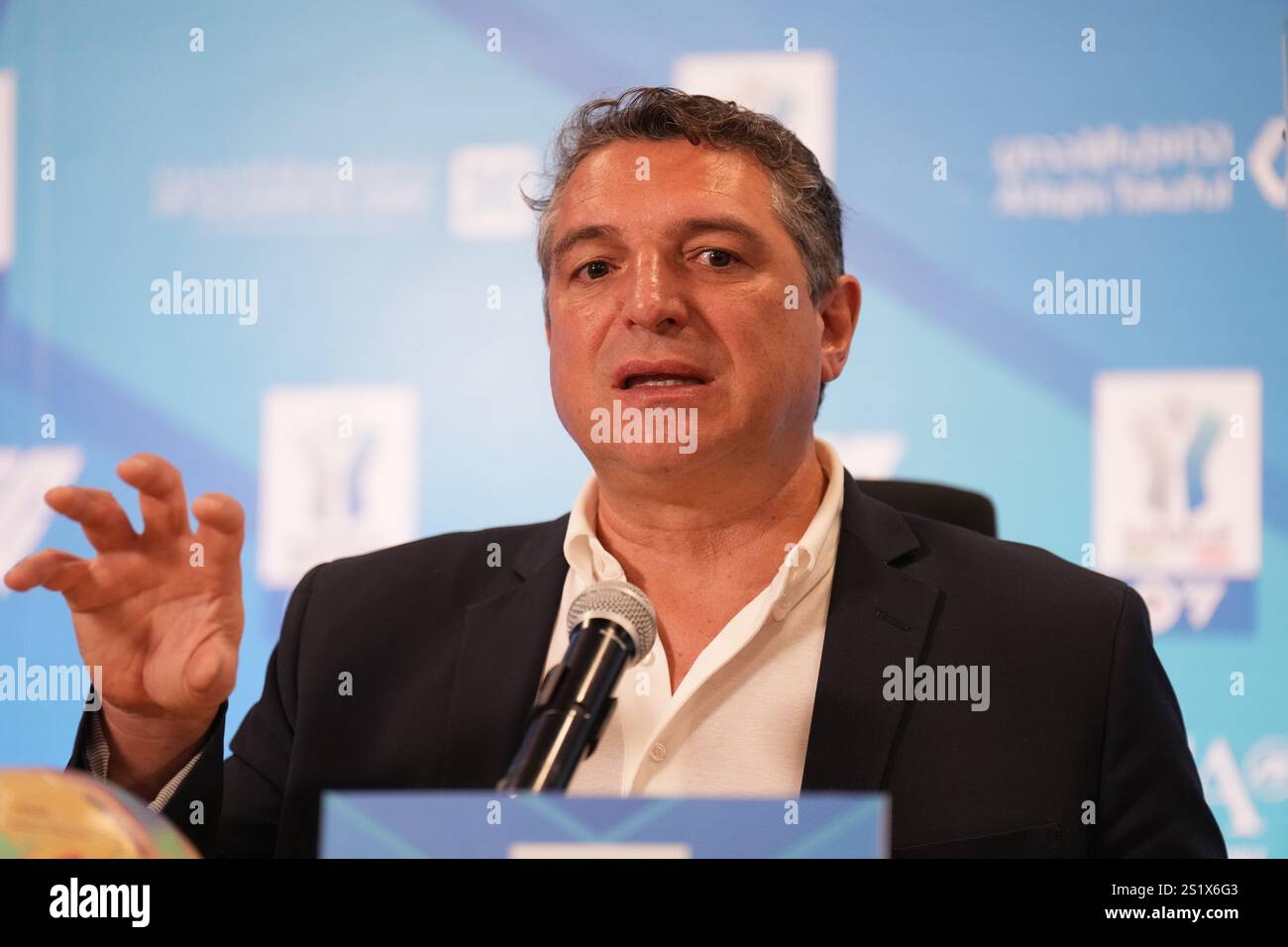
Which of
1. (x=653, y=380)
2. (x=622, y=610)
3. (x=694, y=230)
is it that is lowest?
(x=622, y=610)

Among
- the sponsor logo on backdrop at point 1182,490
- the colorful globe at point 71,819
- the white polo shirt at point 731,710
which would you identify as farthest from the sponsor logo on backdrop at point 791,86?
the colorful globe at point 71,819

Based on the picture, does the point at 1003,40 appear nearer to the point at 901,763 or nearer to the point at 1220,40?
the point at 1220,40

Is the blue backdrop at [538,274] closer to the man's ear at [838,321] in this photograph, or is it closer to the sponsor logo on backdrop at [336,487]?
the sponsor logo on backdrop at [336,487]

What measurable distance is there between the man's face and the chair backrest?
0.40 metres

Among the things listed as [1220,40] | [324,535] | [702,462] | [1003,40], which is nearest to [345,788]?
[702,462]

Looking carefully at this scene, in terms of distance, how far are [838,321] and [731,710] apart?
29.8 inches

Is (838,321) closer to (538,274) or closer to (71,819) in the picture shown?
(538,274)

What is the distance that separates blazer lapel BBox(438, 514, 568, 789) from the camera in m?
1.77

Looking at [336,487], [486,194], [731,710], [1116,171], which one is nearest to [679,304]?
[731,710]

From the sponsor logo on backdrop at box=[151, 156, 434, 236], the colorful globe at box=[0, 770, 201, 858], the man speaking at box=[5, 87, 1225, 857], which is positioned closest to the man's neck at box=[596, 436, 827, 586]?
the man speaking at box=[5, 87, 1225, 857]

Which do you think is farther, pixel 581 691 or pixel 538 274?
pixel 538 274

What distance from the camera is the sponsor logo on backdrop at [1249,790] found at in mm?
2641

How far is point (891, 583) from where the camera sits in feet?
6.10

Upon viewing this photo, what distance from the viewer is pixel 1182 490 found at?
272 cm
